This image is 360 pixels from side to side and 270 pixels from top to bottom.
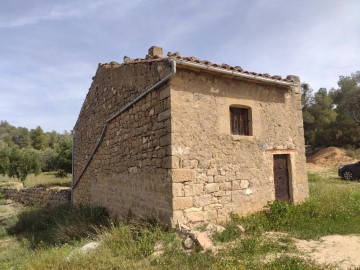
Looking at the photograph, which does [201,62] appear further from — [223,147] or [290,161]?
[290,161]

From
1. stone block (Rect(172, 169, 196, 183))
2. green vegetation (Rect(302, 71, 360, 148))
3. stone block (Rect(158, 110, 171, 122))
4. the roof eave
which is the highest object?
green vegetation (Rect(302, 71, 360, 148))

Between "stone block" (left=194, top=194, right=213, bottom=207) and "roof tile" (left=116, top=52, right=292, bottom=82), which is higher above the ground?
"roof tile" (left=116, top=52, right=292, bottom=82)

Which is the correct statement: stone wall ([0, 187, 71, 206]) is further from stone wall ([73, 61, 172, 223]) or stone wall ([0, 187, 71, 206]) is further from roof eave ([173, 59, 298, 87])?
roof eave ([173, 59, 298, 87])

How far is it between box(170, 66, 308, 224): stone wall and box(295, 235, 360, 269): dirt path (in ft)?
5.67

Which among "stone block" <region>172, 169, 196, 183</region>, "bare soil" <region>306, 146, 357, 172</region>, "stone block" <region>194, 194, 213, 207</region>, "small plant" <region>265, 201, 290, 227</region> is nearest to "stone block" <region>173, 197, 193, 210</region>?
"stone block" <region>194, 194, 213, 207</region>

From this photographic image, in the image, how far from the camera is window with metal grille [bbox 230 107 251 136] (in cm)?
701

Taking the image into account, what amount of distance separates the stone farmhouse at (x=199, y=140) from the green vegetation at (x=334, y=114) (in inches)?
791

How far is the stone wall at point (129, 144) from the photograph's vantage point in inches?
246

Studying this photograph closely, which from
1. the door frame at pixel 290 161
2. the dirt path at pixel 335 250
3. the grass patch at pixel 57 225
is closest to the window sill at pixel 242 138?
the door frame at pixel 290 161

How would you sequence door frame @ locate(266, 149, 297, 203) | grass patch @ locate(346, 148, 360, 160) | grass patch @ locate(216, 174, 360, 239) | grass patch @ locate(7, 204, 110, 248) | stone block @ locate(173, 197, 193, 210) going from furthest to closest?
grass patch @ locate(346, 148, 360, 160), grass patch @ locate(7, 204, 110, 248), door frame @ locate(266, 149, 297, 203), grass patch @ locate(216, 174, 360, 239), stone block @ locate(173, 197, 193, 210)

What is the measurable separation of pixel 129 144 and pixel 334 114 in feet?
80.2

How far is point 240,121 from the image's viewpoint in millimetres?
7129

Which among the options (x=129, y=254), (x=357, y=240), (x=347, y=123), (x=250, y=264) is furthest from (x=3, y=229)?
(x=347, y=123)

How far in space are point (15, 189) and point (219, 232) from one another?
15.5 metres
